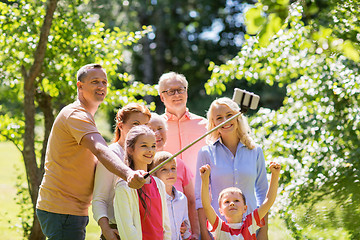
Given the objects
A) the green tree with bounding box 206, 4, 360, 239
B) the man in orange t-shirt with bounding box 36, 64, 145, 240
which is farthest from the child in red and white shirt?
the green tree with bounding box 206, 4, 360, 239

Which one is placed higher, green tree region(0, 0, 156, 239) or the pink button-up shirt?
green tree region(0, 0, 156, 239)

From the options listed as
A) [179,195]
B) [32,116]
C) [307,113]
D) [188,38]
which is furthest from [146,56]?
[179,195]

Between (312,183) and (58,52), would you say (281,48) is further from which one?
(58,52)

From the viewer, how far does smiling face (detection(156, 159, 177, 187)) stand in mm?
3738

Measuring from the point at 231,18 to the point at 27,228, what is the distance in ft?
51.3

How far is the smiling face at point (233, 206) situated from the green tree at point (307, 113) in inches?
67.4

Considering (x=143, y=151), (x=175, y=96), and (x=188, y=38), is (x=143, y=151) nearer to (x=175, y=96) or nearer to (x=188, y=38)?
(x=175, y=96)

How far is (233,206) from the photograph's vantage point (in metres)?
3.70

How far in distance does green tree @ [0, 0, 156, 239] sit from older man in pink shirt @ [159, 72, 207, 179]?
2030 mm

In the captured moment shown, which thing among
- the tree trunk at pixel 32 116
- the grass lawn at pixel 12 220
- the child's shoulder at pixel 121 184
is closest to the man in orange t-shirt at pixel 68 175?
the child's shoulder at pixel 121 184

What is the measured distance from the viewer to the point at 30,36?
244 inches

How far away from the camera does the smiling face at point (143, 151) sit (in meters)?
3.40

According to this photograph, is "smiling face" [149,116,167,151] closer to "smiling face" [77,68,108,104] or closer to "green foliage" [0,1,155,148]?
"smiling face" [77,68,108,104]

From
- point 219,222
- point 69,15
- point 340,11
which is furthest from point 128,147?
point 69,15
